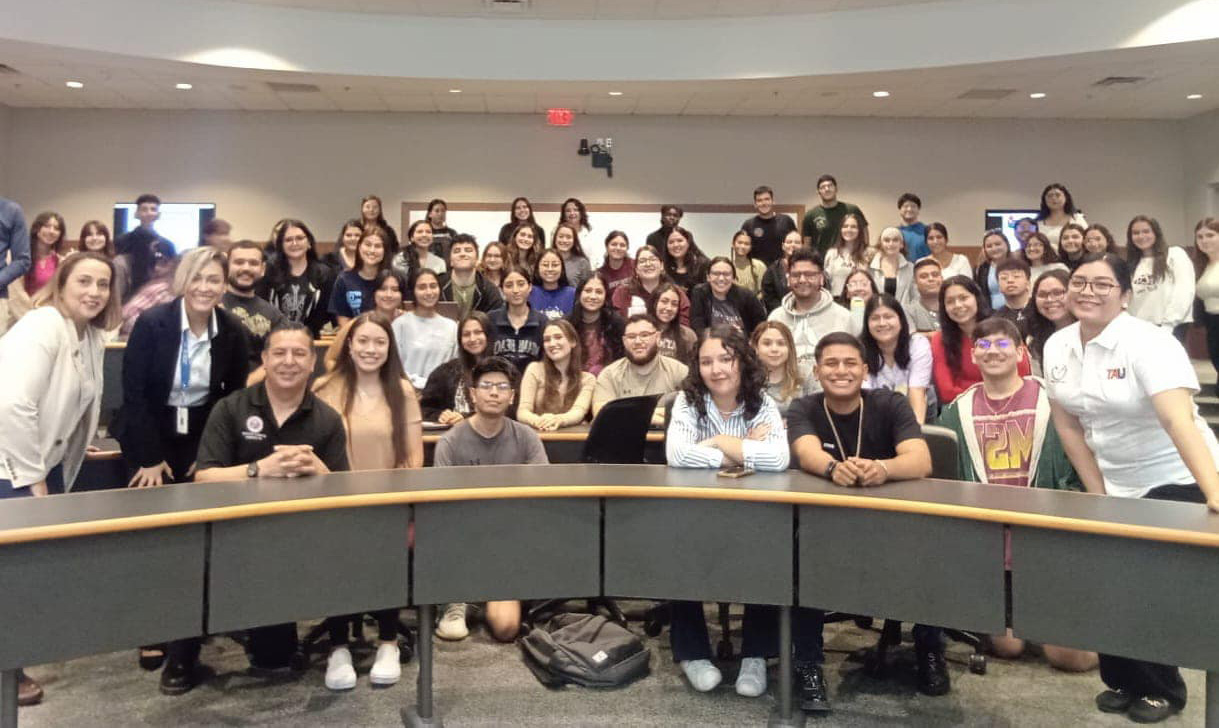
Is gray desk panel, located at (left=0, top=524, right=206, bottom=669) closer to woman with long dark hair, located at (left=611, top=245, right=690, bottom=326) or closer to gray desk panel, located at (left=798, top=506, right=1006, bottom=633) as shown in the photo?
gray desk panel, located at (left=798, top=506, right=1006, bottom=633)

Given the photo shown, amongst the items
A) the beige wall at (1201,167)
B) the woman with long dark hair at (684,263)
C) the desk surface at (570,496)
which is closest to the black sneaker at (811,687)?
the desk surface at (570,496)

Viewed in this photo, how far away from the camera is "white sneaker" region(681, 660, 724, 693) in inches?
112

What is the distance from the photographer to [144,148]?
9391 mm

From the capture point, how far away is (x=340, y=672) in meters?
2.90

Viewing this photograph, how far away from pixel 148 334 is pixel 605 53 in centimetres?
555

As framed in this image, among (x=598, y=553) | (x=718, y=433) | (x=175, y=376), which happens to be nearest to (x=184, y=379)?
(x=175, y=376)

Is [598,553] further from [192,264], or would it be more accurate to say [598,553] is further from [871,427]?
[192,264]

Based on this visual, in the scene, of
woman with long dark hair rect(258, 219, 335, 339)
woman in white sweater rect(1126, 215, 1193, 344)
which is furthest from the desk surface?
woman in white sweater rect(1126, 215, 1193, 344)

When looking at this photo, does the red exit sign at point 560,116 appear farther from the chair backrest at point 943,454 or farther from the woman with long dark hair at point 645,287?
the chair backrest at point 943,454

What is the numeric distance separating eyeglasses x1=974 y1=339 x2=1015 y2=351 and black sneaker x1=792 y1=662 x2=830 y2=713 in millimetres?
1286

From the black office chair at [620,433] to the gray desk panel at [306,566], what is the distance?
1101 mm

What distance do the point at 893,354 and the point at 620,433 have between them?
1.43 metres

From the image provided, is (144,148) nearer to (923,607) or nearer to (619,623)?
(619,623)

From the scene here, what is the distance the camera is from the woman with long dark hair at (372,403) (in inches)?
124
